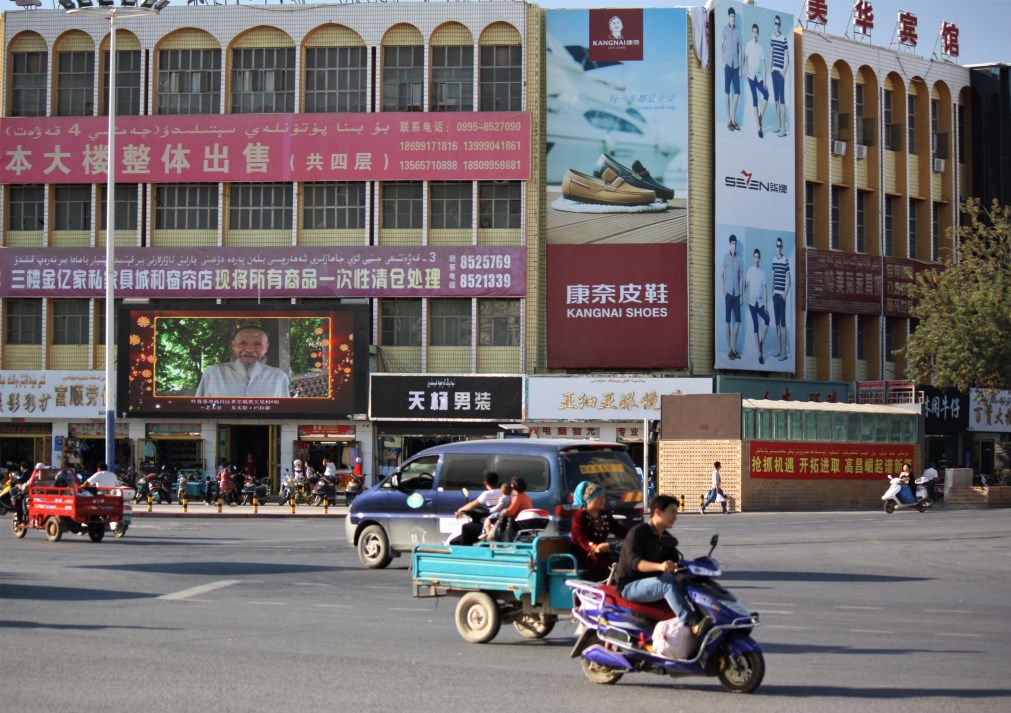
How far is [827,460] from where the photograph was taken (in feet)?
146

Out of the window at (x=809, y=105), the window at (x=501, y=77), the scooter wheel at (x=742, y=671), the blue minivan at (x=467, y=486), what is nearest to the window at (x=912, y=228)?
the window at (x=809, y=105)

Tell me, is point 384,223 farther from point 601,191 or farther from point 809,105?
point 809,105

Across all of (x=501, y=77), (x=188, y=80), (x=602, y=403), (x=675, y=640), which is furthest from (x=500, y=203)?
(x=675, y=640)

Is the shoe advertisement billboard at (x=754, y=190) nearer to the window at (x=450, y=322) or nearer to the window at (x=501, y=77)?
the window at (x=501, y=77)

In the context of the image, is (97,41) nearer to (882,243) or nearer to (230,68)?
(230,68)

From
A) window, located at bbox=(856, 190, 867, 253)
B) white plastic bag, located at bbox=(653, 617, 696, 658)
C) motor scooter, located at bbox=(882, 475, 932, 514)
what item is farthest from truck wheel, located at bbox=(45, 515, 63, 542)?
window, located at bbox=(856, 190, 867, 253)

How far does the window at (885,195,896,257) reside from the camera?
2221 inches

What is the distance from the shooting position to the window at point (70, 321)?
167ft

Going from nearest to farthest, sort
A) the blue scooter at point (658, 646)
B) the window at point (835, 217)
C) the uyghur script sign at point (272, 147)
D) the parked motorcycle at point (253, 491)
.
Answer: the blue scooter at point (658, 646)
the parked motorcycle at point (253, 491)
the uyghur script sign at point (272, 147)
the window at point (835, 217)

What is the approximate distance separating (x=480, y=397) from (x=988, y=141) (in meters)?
25.8

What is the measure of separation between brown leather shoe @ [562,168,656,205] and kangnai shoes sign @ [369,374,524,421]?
690cm

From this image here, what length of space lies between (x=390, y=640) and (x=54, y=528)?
14658mm

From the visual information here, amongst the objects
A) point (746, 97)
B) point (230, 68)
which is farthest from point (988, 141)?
point (230, 68)

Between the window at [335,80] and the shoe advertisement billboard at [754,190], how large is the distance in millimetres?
12980
